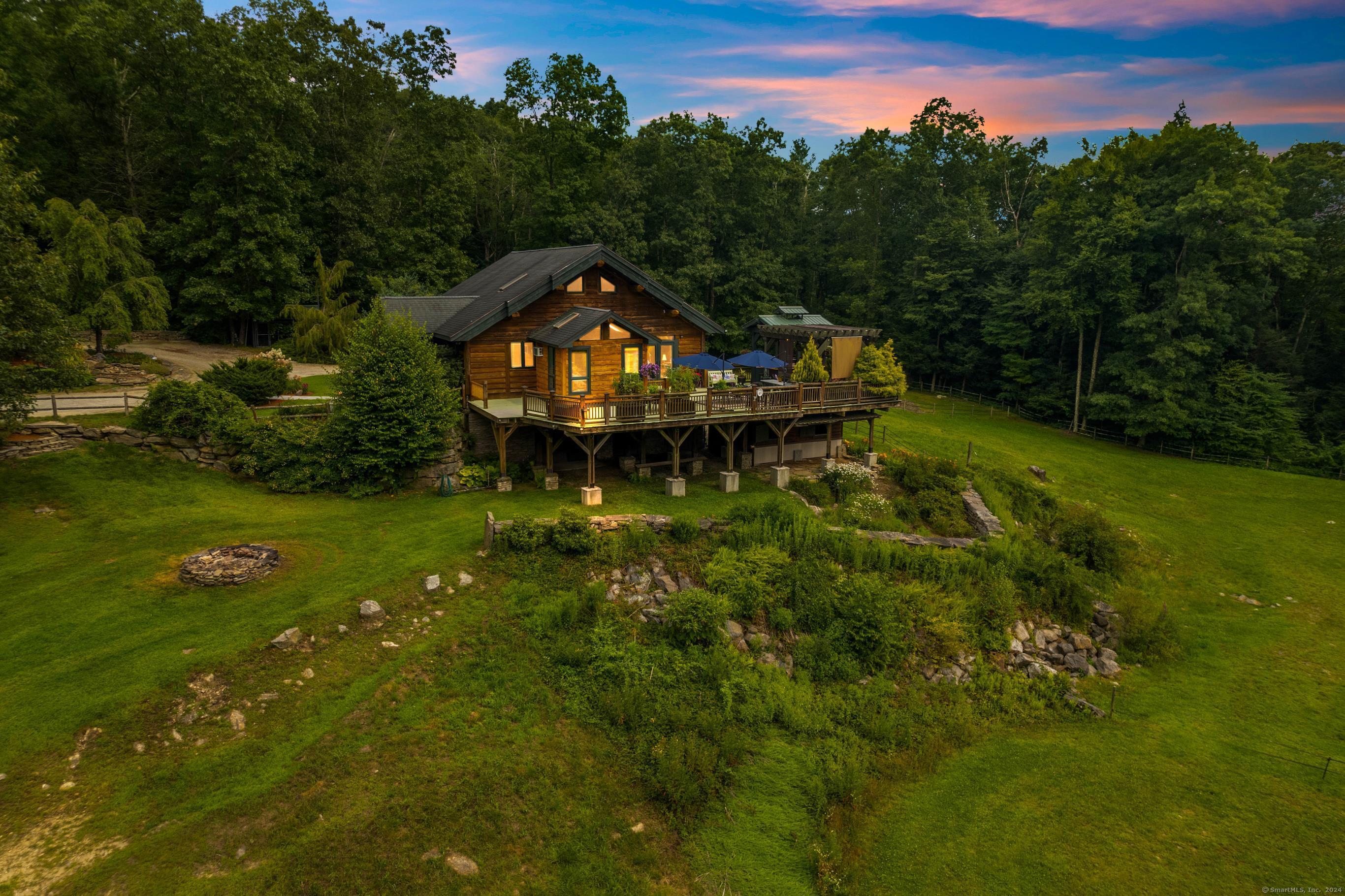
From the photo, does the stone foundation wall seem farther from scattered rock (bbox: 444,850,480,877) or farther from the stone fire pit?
scattered rock (bbox: 444,850,480,877)

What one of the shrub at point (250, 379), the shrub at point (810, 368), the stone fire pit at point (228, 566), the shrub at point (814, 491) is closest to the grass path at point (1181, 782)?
the shrub at point (814, 491)

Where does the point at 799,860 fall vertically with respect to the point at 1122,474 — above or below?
below

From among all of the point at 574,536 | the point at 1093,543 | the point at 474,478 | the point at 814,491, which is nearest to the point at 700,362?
the point at 814,491

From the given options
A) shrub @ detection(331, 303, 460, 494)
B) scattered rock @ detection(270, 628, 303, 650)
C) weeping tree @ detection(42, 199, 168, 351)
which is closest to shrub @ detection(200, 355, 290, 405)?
shrub @ detection(331, 303, 460, 494)

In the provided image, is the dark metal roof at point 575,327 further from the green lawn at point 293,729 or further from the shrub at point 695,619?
the shrub at point 695,619

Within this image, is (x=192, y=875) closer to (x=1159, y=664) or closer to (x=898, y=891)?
(x=898, y=891)

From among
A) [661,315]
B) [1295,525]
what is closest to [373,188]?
[661,315]
